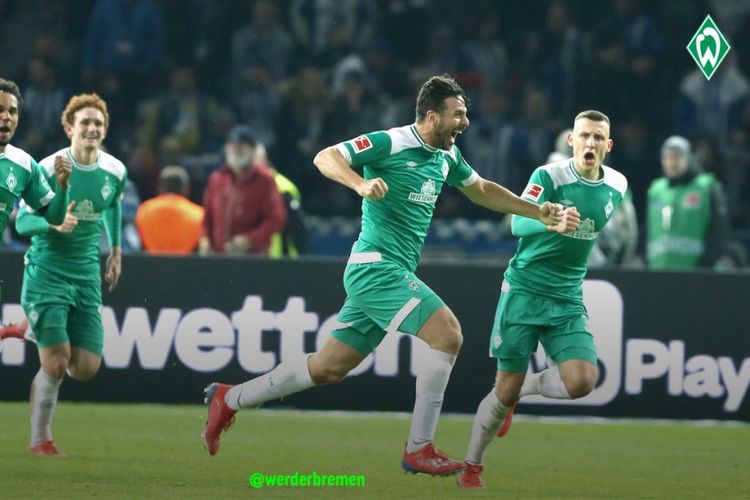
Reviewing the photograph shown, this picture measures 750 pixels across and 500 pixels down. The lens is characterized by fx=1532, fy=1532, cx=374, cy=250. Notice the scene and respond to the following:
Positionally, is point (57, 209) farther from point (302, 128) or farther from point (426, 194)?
point (302, 128)

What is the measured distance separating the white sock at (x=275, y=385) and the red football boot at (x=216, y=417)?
7 cm

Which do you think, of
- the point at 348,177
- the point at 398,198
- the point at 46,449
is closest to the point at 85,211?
the point at 46,449

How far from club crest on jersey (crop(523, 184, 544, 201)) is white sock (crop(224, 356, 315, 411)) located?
5.11 ft

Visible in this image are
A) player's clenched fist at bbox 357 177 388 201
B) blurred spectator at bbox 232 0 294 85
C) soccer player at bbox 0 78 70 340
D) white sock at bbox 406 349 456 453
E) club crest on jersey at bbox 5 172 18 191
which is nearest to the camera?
player's clenched fist at bbox 357 177 388 201

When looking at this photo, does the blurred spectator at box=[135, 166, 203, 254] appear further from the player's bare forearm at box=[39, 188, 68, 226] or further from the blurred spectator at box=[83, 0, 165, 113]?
the player's bare forearm at box=[39, 188, 68, 226]

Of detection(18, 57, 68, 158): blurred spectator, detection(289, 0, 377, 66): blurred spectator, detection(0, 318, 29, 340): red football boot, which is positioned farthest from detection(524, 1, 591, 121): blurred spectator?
detection(0, 318, 29, 340): red football boot

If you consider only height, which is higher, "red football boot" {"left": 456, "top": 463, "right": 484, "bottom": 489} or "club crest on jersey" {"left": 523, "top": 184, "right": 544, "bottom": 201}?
"club crest on jersey" {"left": 523, "top": 184, "right": 544, "bottom": 201}

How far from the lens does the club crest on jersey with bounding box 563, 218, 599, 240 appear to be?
8.71 metres

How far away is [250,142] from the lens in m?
13.5

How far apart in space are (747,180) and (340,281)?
672 centimetres

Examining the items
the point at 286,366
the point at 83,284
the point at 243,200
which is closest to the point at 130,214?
→ the point at 243,200

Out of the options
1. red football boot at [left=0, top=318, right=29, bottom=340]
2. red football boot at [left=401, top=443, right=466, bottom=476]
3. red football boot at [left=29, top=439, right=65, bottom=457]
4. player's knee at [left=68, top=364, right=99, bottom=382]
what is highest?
red football boot at [left=0, top=318, right=29, bottom=340]

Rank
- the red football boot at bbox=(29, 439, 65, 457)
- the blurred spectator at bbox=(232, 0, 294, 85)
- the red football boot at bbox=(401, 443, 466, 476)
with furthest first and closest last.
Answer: the blurred spectator at bbox=(232, 0, 294, 85), the red football boot at bbox=(29, 439, 65, 457), the red football boot at bbox=(401, 443, 466, 476)

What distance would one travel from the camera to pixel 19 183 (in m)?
8.55
